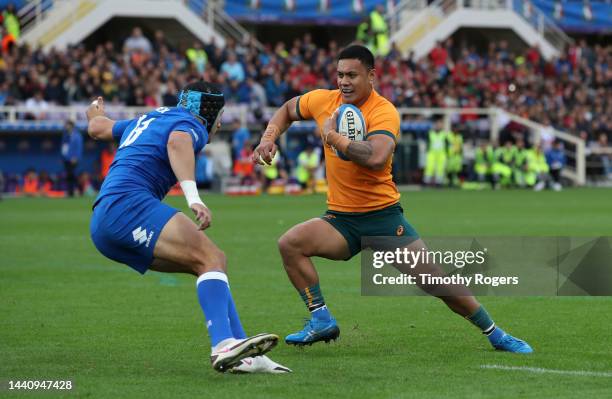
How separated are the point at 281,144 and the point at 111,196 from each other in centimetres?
2829

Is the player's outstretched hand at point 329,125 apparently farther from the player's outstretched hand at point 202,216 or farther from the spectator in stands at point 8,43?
the spectator in stands at point 8,43

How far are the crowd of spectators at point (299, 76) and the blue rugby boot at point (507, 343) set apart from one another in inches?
964

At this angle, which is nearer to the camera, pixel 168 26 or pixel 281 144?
pixel 281 144

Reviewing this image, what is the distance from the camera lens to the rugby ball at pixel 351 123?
330 inches

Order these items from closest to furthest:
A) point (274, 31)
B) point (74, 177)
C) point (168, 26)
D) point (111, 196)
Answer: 1. point (111, 196)
2. point (74, 177)
3. point (168, 26)
4. point (274, 31)

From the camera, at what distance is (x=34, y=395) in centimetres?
694

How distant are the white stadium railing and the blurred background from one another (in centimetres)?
5

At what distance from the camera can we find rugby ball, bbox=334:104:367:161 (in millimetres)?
8375

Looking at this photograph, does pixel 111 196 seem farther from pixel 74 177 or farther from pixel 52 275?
pixel 74 177

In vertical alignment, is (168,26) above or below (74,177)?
above

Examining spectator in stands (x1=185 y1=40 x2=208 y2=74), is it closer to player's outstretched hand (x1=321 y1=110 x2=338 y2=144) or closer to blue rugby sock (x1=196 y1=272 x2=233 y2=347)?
player's outstretched hand (x1=321 y1=110 x2=338 y2=144)

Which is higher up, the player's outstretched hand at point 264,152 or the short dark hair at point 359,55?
the short dark hair at point 359,55

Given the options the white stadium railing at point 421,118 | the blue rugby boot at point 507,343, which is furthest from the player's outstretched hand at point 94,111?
the white stadium railing at point 421,118

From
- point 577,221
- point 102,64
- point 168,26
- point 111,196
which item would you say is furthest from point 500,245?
point 168,26
